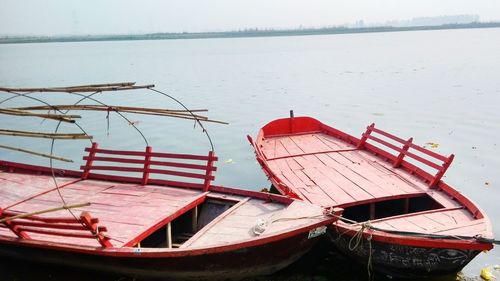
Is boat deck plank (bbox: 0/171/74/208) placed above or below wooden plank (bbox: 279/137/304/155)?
below

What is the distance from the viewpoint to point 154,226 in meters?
7.17

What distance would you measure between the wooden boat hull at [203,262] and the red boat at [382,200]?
83 cm

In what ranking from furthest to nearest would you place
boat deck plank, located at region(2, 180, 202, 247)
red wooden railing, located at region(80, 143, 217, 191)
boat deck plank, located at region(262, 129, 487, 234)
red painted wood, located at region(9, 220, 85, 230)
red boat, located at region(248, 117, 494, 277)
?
red wooden railing, located at region(80, 143, 217, 191) < boat deck plank, located at region(2, 180, 202, 247) < boat deck plank, located at region(262, 129, 487, 234) < red painted wood, located at region(9, 220, 85, 230) < red boat, located at region(248, 117, 494, 277)

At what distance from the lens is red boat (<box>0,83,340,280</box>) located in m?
6.41

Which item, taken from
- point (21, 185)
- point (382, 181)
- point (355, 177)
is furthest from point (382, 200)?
point (21, 185)

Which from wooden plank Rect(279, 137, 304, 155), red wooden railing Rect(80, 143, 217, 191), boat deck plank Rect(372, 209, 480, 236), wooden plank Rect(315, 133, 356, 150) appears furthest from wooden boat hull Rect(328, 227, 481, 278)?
wooden plank Rect(315, 133, 356, 150)

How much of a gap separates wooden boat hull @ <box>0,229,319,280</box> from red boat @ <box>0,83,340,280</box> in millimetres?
16

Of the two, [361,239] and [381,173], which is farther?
[381,173]

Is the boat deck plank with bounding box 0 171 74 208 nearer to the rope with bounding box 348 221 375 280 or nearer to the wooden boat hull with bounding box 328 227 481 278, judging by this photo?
the wooden boat hull with bounding box 328 227 481 278

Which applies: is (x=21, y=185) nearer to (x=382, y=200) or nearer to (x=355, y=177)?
(x=355, y=177)

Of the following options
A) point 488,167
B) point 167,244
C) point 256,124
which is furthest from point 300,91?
point 167,244

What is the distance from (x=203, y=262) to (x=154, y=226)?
1.06 metres

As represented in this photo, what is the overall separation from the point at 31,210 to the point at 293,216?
4.75 metres

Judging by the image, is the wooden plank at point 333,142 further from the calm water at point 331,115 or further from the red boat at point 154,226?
the red boat at point 154,226
